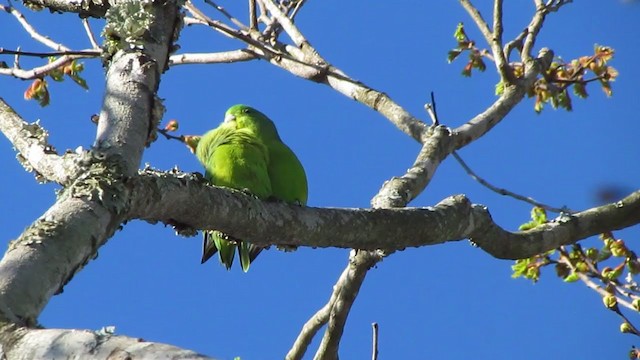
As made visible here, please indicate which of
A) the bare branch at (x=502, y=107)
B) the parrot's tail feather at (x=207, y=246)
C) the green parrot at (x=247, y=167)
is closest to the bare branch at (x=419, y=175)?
the bare branch at (x=502, y=107)

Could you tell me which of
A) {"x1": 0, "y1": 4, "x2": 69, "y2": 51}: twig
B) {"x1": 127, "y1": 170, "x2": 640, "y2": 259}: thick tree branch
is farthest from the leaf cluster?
{"x1": 127, "y1": 170, "x2": 640, "y2": 259}: thick tree branch

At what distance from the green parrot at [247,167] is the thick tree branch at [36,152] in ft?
3.46

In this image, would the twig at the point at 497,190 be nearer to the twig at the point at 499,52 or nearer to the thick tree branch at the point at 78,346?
the twig at the point at 499,52

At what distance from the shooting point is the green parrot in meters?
4.43

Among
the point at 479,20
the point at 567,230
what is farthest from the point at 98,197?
the point at 479,20

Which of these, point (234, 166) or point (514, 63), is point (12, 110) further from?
point (514, 63)

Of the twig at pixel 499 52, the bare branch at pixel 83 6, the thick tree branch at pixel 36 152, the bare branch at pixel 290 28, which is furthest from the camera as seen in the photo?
the bare branch at pixel 290 28

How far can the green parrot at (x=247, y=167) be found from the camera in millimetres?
4434

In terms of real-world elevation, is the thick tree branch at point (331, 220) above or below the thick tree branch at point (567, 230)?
below

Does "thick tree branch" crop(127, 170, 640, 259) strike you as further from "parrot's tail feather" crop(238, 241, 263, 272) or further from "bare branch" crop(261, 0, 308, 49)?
"bare branch" crop(261, 0, 308, 49)

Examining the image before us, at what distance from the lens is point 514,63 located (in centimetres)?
626

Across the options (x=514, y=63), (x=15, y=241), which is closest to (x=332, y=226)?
(x=15, y=241)

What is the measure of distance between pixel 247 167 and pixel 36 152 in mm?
1539

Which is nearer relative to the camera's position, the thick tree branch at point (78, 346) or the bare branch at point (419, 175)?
the thick tree branch at point (78, 346)
